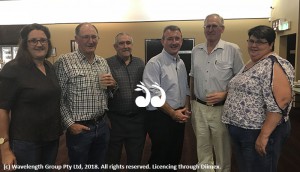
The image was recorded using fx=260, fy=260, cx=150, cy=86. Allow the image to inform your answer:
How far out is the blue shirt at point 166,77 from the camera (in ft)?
5.93

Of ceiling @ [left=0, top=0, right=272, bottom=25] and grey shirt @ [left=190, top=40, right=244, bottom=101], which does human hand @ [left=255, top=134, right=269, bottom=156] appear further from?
ceiling @ [left=0, top=0, right=272, bottom=25]

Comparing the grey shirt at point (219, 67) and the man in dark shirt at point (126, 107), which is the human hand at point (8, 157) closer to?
the man in dark shirt at point (126, 107)

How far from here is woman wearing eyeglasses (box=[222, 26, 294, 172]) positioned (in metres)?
1.32

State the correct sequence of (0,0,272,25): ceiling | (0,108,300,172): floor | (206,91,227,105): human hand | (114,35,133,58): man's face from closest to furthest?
(206,91,227,105): human hand → (114,35,133,58): man's face → (0,108,300,172): floor → (0,0,272,25): ceiling

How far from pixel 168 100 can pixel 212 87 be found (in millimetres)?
329

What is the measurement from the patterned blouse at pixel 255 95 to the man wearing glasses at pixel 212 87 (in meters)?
0.32

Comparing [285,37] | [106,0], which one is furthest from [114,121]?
[285,37]

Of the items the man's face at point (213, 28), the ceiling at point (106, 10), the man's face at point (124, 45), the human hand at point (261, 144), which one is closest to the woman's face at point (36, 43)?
the man's face at point (124, 45)

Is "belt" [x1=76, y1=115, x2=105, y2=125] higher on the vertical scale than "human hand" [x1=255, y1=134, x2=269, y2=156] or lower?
higher

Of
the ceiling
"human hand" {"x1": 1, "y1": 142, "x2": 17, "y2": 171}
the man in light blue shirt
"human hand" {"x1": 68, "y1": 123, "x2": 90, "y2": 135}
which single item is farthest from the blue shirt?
the ceiling

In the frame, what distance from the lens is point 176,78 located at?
1841 millimetres

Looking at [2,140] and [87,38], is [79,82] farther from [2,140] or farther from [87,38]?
[2,140]

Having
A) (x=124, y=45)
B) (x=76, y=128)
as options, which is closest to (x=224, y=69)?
(x=124, y=45)

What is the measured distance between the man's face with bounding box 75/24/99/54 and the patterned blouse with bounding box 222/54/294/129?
873mm
